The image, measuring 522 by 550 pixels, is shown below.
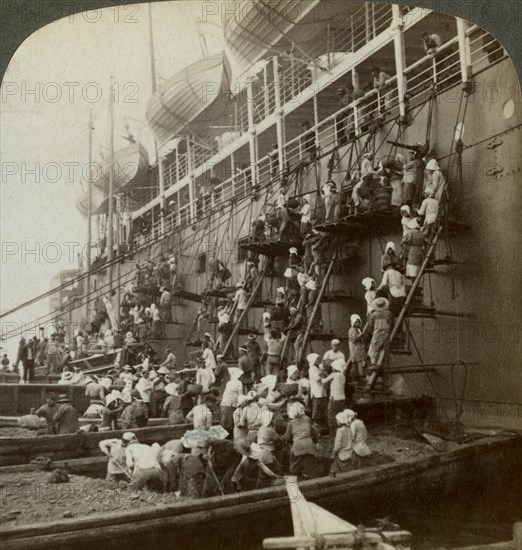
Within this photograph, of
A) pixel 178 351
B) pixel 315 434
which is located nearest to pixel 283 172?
pixel 178 351

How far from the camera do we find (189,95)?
673 centimetres

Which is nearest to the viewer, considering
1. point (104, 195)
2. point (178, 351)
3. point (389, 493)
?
point (389, 493)

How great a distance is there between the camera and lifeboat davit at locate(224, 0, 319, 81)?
612cm

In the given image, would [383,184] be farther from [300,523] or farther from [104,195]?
[300,523]

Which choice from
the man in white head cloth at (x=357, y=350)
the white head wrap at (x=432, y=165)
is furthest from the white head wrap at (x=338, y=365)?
the white head wrap at (x=432, y=165)

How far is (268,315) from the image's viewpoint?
8336 mm

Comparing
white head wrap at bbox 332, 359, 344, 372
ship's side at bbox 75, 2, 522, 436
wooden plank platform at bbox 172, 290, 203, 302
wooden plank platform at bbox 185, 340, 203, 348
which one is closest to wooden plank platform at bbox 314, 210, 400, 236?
ship's side at bbox 75, 2, 522, 436

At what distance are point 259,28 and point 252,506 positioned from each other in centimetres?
618

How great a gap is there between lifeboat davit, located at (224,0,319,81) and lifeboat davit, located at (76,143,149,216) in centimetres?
162

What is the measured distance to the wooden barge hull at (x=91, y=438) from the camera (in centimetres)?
640

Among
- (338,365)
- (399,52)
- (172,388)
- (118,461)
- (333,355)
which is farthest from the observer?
(399,52)

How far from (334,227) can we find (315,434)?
3064mm

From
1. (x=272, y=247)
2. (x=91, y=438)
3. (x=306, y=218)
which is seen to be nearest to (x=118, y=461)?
(x=91, y=438)

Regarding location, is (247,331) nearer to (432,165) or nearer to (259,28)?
(432,165)
